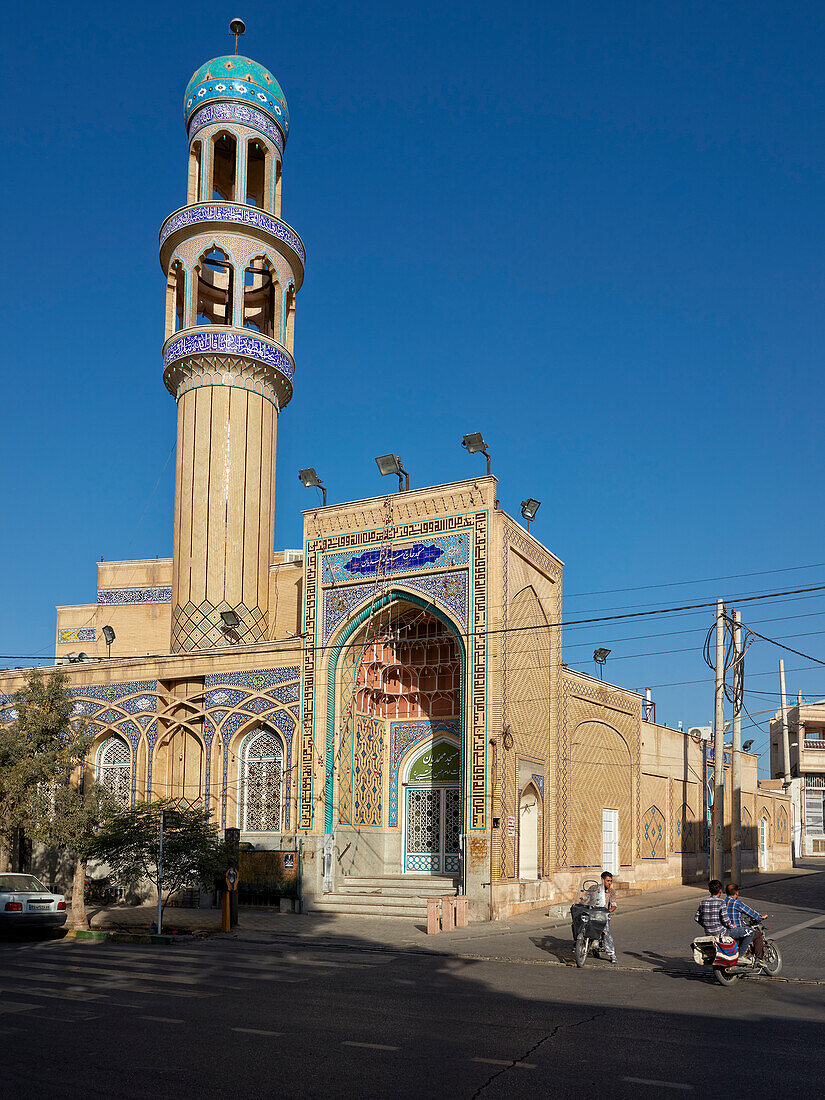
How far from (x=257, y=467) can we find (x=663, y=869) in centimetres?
1647

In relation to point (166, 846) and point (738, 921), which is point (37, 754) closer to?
point (166, 846)

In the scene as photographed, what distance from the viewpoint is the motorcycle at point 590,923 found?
47.6 ft

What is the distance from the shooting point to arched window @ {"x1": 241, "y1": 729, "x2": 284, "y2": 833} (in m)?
24.4

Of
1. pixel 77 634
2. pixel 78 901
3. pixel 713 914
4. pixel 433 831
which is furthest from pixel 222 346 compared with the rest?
pixel 713 914

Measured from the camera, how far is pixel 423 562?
23.2 m

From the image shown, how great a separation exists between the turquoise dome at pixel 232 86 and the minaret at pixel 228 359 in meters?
0.04

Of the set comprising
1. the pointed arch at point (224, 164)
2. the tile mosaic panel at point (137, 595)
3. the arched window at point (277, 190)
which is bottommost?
the tile mosaic panel at point (137, 595)

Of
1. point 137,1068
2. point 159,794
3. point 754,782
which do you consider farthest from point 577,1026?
point 754,782

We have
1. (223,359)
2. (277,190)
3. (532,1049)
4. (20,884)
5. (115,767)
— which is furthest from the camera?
(277,190)

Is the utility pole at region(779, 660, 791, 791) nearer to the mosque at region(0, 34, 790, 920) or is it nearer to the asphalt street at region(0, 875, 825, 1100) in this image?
the mosque at region(0, 34, 790, 920)

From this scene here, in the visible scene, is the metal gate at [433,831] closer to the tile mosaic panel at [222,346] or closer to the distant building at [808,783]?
the tile mosaic panel at [222,346]

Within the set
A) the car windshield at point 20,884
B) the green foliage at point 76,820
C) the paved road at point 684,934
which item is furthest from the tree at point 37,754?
the paved road at point 684,934

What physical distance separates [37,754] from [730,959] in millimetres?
14861

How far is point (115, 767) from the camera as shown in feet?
89.1
